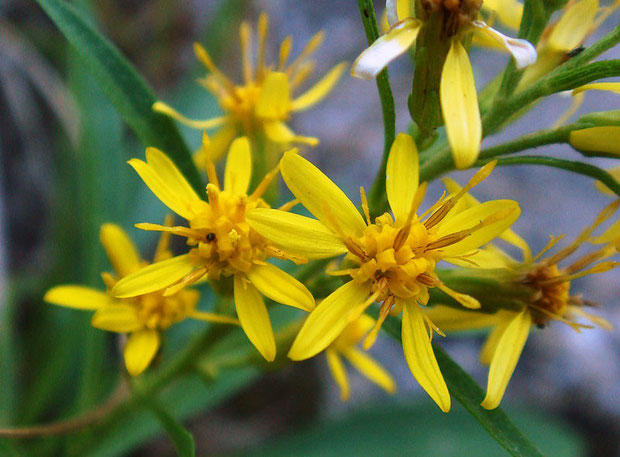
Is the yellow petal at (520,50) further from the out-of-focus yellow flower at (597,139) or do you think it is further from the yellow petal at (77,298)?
the yellow petal at (77,298)

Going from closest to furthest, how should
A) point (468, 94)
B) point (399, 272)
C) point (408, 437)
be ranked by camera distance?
point (468, 94)
point (399, 272)
point (408, 437)

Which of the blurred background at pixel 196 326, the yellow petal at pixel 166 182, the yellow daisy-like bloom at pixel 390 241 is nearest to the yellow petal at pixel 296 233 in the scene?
the yellow daisy-like bloom at pixel 390 241

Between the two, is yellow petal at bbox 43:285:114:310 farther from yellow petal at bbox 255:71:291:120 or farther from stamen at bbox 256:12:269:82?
stamen at bbox 256:12:269:82

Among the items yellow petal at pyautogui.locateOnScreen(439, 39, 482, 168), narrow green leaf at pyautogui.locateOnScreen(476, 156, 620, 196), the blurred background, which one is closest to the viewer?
yellow petal at pyautogui.locateOnScreen(439, 39, 482, 168)

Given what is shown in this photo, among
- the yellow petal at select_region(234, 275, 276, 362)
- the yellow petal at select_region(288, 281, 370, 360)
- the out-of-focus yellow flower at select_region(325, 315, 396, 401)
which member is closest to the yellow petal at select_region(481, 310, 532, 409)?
the yellow petal at select_region(288, 281, 370, 360)

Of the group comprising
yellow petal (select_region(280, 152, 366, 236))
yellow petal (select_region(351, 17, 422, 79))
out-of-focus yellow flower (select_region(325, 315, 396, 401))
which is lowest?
out-of-focus yellow flower (select_region(325, 315, 396, 401))

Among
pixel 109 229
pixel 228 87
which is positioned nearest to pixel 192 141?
pixel 228 87

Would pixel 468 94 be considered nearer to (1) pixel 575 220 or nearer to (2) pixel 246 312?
(2) pixel 246 312
